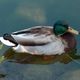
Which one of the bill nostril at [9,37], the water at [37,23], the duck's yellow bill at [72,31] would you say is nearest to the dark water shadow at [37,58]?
the water at [37,23]

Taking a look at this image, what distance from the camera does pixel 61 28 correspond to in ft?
25.8

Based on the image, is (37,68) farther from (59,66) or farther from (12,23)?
(12,23)

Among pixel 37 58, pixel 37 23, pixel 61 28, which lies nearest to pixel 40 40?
pixel 37 58

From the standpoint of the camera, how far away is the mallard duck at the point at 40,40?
7.54m

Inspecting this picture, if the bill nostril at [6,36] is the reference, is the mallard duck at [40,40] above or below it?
below

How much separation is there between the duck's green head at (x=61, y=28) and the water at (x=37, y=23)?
24 centimetres

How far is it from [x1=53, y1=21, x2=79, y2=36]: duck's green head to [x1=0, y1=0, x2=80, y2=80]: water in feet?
0.77

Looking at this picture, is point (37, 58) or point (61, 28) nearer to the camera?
point (37, 58)

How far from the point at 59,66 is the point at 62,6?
1651mm

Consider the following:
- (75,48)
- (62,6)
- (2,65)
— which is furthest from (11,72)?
(62,6)

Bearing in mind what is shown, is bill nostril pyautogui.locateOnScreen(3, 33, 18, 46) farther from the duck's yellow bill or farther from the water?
the duck's yellow bill

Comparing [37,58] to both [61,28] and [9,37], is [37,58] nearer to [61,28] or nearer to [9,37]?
[9,37]

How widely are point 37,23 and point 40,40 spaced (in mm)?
684

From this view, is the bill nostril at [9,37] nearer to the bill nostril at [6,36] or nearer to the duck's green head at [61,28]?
the bill nostril at [6,36]
